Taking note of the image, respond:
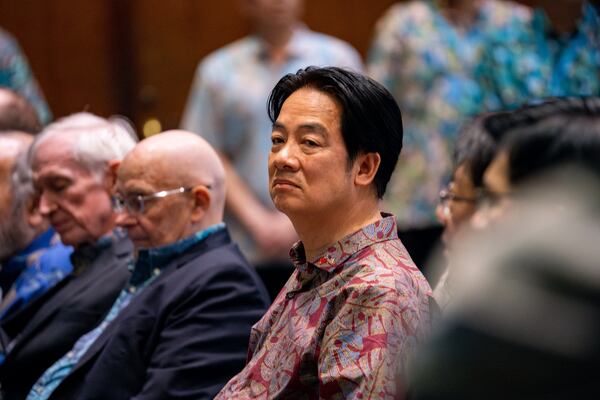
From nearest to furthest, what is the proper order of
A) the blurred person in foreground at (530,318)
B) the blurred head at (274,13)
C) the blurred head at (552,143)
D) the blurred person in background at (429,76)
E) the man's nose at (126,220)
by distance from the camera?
the blurred person in foreground at (530,318) → the blurred head at (552,143) → the man's nose at (126,220) → the blurred person in background at (429,76) → the blurred head at (274,13)

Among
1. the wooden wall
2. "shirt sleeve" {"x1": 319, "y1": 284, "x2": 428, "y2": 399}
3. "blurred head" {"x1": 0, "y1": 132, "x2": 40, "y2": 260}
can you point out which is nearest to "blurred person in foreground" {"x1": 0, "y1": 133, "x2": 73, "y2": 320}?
"blurred head" {"x1": 0, "y1": 132, "x2": 40, "y2": 260}

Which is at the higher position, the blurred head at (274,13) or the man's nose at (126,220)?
the blurred head at (274,13)

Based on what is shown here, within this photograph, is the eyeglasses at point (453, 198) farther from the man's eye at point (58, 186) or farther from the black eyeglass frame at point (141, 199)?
the man's eye at point (58, 186)

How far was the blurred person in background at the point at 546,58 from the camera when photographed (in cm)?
308

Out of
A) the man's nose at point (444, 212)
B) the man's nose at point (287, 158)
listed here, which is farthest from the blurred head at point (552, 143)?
the man's nose at point (444, 212)

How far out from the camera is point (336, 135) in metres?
1.92

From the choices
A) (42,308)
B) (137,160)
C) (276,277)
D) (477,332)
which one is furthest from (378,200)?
(276,277)

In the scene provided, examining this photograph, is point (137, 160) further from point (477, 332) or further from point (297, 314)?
point (477, 332)

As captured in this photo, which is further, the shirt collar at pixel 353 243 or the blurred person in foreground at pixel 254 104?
the blurred person in foreground at pixel 254 104

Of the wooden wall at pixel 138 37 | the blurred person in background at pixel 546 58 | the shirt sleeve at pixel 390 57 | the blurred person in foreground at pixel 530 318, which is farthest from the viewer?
the wooden wall at pixel 138 37

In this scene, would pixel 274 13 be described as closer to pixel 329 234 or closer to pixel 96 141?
pixel 96 141

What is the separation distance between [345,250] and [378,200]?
15 cm

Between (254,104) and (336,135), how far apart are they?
226 centimetres

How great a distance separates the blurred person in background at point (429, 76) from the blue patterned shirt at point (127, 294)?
1487mm
